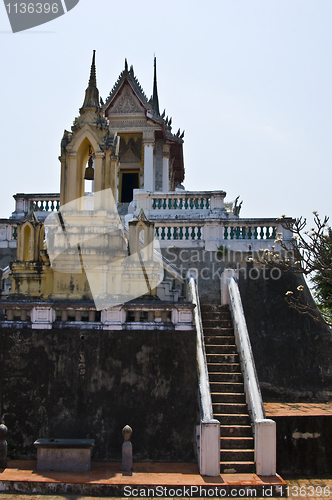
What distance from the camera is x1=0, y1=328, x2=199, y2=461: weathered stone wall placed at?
9910 mm

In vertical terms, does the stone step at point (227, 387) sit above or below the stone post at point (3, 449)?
above

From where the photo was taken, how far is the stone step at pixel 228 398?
1038 centimetres

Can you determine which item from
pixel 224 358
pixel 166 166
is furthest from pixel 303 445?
pixel 166 166

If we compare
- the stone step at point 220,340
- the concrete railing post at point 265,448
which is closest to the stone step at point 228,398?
the concrete railing post at point 265,448

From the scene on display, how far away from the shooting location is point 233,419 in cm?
1005

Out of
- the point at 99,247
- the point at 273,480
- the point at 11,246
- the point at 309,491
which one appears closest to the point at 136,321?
the point at 99,247

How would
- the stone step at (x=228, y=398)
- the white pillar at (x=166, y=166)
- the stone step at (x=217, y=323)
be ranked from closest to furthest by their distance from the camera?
1. the stone step at (x=228, y=398)
2. the stone step at (x=217, y=323)
3. the white pillar at (x=166, y=166)

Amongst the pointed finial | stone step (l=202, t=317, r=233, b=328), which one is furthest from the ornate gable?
stone step (l=202, t=317, r=233, b=328)

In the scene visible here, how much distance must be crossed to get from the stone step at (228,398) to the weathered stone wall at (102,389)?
21.0 inches

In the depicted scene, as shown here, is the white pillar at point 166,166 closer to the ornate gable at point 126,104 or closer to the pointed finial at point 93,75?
the ornate gable at point 126,104

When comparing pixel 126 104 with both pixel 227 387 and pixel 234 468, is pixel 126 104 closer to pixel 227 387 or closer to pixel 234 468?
pixel 227 387

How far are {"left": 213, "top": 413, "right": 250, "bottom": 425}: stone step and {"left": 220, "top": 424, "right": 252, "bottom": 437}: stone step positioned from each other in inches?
5.1

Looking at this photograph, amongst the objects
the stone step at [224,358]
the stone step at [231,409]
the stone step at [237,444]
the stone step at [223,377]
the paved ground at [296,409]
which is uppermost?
the stone step at [224,358]

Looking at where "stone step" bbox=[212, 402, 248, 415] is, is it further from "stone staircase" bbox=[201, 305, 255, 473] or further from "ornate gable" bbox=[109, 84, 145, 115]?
"ornate gable" bbox=[109, 84, 145, 115]
